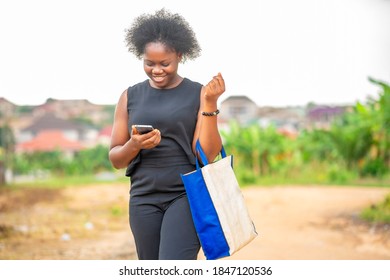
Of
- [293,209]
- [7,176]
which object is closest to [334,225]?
[293,209]

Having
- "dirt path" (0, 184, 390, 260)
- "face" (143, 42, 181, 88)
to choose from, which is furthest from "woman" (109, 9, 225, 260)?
"dirt path" (0, 184, 390, 260)

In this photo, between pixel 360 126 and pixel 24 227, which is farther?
pixel 360 126

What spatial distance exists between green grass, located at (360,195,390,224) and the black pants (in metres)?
3.96

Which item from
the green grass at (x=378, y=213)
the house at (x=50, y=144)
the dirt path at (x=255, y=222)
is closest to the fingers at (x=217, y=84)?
the dirt path at (x=255, y=222)

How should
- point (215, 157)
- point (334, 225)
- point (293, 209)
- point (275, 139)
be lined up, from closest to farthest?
point (215, 157), point (334, 225), point (293, 209), point (275, 139)

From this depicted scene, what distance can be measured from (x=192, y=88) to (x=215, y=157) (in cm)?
25

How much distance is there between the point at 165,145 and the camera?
2020 mm

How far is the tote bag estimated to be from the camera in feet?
6.47

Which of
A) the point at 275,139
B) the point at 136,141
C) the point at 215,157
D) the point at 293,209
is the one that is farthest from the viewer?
the point at 275,139

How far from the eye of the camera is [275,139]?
7.35m

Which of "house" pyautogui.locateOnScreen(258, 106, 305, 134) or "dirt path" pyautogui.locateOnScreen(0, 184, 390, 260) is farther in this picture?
"house" pyautogui.locateOnScreen(258, 106, 305, 134)

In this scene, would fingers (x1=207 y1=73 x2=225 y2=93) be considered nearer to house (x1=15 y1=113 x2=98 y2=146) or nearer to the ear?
the ear

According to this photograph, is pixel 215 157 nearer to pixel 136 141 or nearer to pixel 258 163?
pixel 136 141

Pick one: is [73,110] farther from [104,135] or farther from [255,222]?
[255,222]
